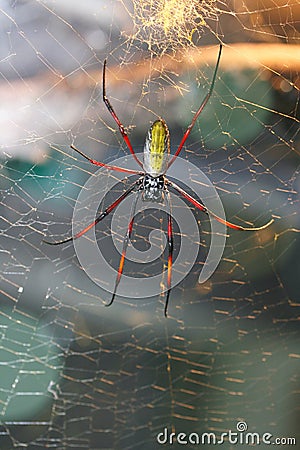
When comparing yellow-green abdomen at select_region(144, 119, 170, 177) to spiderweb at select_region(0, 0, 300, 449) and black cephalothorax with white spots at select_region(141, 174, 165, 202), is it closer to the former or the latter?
black cephalothorax with white spots at select_region(141, 174, 165, 202)

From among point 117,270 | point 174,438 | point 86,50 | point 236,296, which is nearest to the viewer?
point 86,50

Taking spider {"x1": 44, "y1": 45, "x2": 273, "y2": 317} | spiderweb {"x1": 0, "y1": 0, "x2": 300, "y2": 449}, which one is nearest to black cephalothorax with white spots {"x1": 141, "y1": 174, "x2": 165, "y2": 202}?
spider {"x1": 44, "y1": 45, "x2": 273, "y2": 317}

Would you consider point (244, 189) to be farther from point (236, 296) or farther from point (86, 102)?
point (86, 102)

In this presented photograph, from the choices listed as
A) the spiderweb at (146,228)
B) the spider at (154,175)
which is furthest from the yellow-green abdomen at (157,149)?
the spiderweb at (146,228)

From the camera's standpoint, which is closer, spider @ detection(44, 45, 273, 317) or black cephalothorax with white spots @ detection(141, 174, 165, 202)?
spider @ detection(44, 45, 273, 317)

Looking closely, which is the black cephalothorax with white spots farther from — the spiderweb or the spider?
the spiderweb

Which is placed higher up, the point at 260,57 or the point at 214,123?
the point at 260,57

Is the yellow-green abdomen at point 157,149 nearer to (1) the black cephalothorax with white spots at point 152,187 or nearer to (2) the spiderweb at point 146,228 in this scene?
(1) the black cephalothorax with white spots at point 152,187

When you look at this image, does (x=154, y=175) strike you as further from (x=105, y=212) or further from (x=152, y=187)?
(x=105, y=212)

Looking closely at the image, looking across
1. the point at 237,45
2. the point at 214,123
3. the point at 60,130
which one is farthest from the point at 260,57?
the point at 60,130
